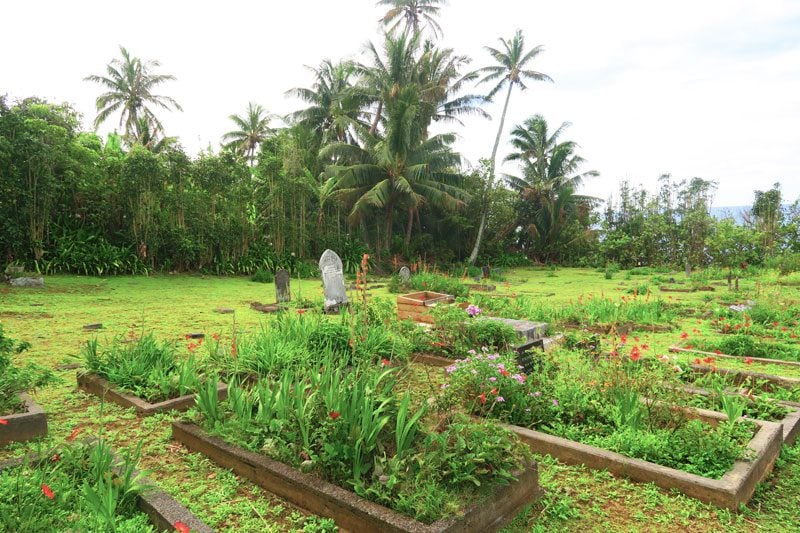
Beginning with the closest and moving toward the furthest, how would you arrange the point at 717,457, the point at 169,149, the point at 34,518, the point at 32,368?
1. the point at 34,518
2. the point at 717,457
3. the point at 32,368
4. the point at 169,149

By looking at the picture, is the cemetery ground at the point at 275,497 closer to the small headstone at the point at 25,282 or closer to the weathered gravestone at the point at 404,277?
the small headstone at the point at 25,282

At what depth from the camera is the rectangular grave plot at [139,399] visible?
3.99m

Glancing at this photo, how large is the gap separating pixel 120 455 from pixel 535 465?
2.56 meters

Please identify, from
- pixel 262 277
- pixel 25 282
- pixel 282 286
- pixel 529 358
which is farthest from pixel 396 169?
pixel 529 358

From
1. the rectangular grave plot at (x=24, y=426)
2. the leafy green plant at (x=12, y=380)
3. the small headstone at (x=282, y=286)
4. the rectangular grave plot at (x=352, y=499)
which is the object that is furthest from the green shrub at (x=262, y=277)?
the rectangular grave plot at (x=352, y=499)

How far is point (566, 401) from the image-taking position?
12.7 feet

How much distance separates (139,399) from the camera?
13.6ft

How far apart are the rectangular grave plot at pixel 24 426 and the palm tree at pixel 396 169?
1772cm

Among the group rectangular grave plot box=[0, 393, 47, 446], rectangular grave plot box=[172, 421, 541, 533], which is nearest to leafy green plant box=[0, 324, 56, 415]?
rectangular grave plot box=[0, 393, 47, 446]

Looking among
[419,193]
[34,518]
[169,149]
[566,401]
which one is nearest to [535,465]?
[566,401]

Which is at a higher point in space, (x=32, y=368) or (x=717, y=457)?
(x=32, y=368)

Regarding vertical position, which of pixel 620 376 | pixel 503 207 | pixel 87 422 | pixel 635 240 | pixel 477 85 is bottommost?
pixel 87 422

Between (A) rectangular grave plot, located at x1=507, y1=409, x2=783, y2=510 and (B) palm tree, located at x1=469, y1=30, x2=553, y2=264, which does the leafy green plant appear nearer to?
(A) rectangular grave plot, located at x1=507, y1=409, x2=783, y2=510

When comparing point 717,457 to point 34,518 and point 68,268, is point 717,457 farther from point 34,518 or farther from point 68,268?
point 68,268
